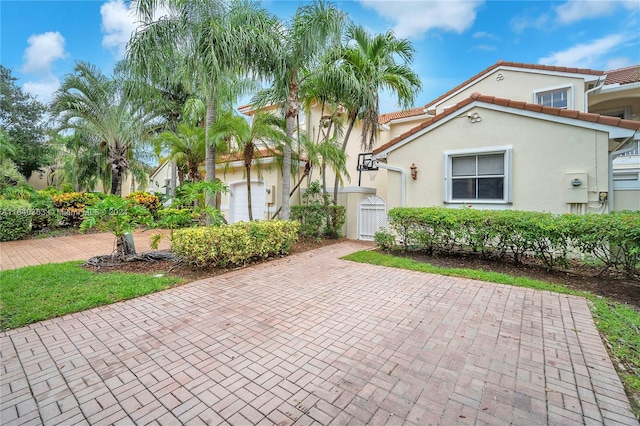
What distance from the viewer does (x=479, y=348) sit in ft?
11.7

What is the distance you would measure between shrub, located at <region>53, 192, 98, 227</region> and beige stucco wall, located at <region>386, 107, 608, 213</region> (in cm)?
1574

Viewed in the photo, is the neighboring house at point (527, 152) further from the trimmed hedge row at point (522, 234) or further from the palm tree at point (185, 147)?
the palm tree at point (185, 147)

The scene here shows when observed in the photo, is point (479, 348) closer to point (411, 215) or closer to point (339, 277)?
point (339, 277)

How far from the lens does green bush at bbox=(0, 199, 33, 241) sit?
36.8ft

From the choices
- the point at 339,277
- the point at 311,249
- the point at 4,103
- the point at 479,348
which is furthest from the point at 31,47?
the point at 4,103

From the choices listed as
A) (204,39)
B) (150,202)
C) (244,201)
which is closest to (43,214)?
(150,202)

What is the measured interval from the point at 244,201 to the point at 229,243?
7.95 metres

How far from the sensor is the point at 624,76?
13.5 metres

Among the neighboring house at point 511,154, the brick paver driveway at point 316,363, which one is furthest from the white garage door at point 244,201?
the brick paver driveway at point 316,363

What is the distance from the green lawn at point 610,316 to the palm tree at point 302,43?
6268mm

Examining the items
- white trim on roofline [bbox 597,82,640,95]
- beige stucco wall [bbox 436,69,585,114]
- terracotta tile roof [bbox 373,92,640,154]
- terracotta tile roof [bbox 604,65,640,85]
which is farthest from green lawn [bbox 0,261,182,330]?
terracotta tile roof [bbox 604,65,640,85]

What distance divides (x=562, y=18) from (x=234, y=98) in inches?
478

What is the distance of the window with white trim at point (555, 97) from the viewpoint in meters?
12.6

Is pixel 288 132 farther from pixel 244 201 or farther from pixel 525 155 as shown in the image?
pixel 525 155
